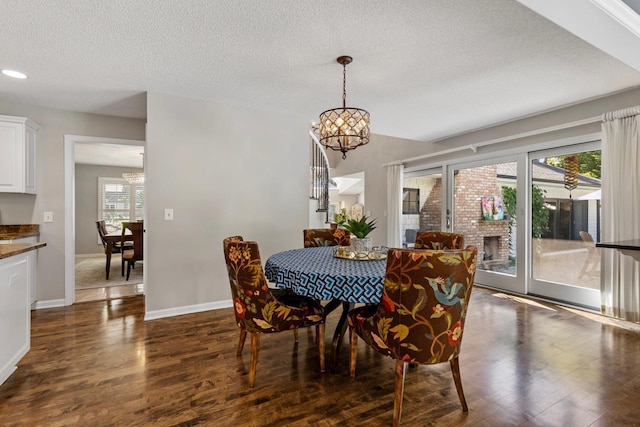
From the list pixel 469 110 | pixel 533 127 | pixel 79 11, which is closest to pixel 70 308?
pixel 79 11

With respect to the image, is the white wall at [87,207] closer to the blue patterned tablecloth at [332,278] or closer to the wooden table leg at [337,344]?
the blue patterned tablecloth at [332,278]

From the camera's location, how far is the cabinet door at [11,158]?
126 inches

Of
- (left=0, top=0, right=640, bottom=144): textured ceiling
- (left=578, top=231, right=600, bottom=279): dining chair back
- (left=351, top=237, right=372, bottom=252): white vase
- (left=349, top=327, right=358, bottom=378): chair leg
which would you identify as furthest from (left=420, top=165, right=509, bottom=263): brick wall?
(left=349, top=327, right=358, bottom=378): chair leg

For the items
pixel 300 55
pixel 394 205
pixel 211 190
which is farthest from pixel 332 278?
pixel 394 205

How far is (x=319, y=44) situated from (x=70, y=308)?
3.85m

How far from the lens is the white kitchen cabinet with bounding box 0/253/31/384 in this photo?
5.98 feet

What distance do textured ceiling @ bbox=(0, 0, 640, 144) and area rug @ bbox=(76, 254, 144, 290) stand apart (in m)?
2.47

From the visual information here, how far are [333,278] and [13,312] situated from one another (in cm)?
201

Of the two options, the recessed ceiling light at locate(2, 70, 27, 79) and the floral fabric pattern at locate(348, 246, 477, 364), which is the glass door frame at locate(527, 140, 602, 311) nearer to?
the floral fabric pattern at locate(348, 246, 477, 364)

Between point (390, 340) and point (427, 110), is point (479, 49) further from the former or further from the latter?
point (390, 340)

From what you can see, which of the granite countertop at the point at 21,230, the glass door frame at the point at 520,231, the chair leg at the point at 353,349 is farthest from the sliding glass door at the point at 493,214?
the granite countertop at the point at 21,230

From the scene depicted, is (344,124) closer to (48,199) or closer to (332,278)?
(332,278)

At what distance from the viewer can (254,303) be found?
6.27ft

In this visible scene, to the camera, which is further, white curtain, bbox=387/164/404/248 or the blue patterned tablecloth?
white curtain, bbox=387/164/404/248
